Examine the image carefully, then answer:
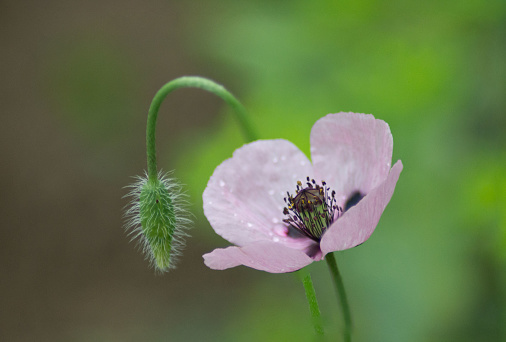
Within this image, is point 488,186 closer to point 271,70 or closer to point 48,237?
point 271,70

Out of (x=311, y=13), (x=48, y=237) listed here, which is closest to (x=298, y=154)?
(x=311, y=13)

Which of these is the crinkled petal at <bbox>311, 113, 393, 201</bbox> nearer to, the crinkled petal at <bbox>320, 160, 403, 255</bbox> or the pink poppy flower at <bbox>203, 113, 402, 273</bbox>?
the pink poppy flower at <bbox>203, 113, 402, 273</bbox>

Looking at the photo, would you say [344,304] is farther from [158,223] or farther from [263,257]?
[158,223]

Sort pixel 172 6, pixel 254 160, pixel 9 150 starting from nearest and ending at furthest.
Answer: pixel 254 160 < pixel 9 150 < pixel 172 6

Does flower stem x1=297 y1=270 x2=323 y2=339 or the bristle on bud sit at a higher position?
the bristle on bud

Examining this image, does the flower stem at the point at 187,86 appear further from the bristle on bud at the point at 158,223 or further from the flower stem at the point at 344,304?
the flower stem at the point at 344,304

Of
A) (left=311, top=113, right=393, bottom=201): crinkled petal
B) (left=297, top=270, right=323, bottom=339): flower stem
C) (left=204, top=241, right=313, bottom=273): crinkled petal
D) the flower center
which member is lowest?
(left=297, top=270, right=323, bottom=339): flower stem

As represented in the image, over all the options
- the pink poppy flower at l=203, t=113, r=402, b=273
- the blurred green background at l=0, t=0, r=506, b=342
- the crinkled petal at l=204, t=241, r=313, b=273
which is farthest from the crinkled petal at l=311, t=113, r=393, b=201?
the blurred green background at l=0, t=0, r=506, b=342
